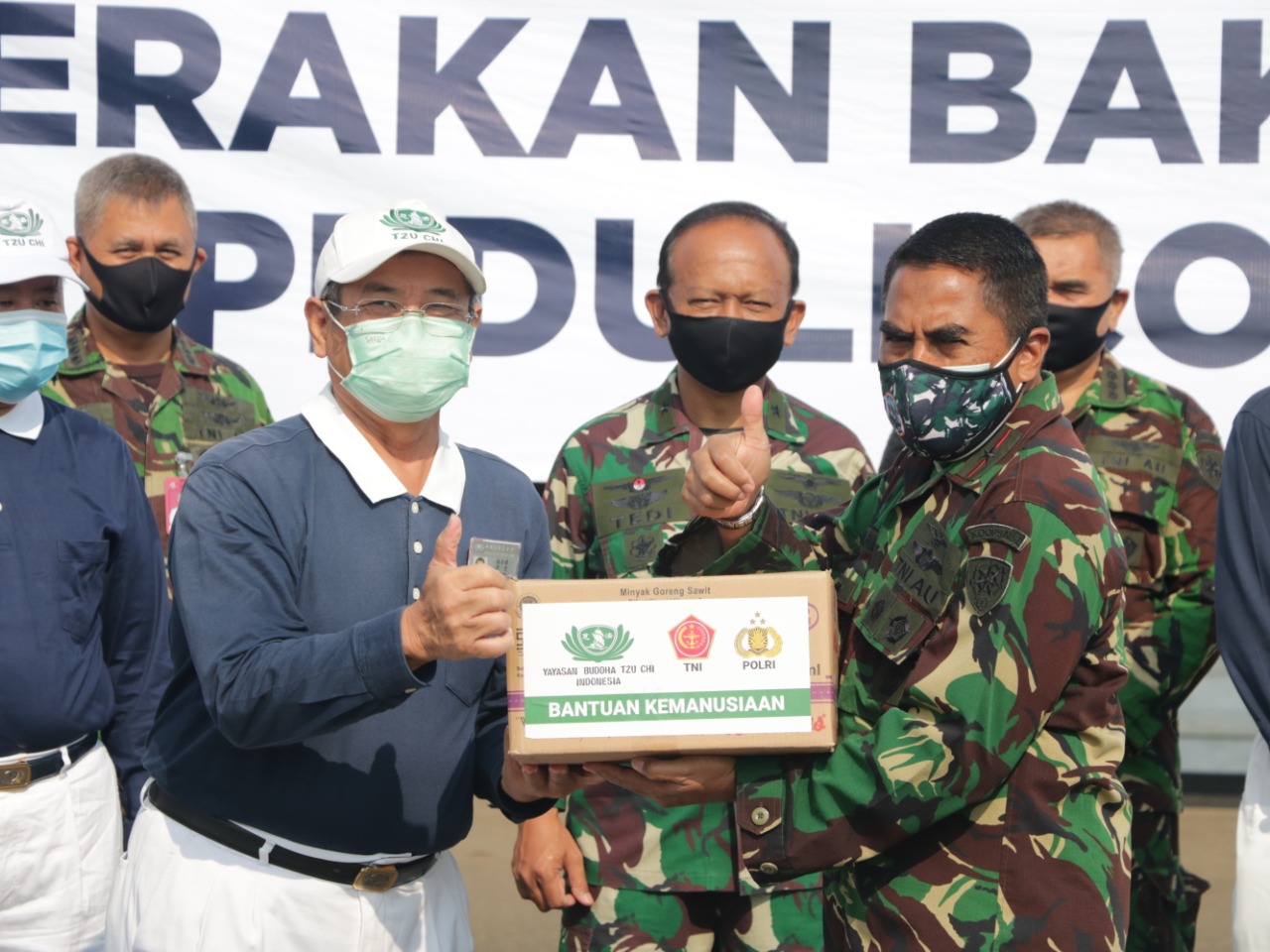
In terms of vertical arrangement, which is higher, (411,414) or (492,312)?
(492,312)

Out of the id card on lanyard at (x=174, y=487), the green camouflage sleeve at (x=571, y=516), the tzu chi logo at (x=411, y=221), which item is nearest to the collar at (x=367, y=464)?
the tzu chi logo at (x=411, y=221)

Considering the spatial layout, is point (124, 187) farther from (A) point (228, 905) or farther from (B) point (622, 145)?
(A) point (228, 905)

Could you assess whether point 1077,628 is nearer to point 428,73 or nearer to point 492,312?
point 492,312

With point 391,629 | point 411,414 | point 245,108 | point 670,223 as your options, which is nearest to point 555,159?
point 670,223

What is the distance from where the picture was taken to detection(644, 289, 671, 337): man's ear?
3.99m

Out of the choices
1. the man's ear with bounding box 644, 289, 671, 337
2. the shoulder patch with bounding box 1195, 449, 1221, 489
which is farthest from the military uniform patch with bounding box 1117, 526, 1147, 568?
the man's ear with bounding box 644, 289, 671, 337

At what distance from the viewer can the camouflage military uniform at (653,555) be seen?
3502 millimetres

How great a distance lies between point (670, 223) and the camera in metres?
5.13

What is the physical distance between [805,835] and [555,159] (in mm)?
3243

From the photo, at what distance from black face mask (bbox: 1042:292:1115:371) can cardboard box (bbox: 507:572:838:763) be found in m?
2.25

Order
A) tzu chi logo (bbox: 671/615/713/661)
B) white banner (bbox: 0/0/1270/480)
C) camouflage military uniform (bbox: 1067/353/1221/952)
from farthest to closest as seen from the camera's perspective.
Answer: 1. white banner (bbox: 0/0/1270/480)
2. camouflage military uniform (bbox: 1067/353/1221/952)
3. tzu chi logo (bbox: 671/615/713/661)

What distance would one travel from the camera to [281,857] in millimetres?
2564

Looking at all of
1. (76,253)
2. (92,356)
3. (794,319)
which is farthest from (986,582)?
(76,253)

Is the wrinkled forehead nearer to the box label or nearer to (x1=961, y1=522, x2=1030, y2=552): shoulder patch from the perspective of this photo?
the box label
